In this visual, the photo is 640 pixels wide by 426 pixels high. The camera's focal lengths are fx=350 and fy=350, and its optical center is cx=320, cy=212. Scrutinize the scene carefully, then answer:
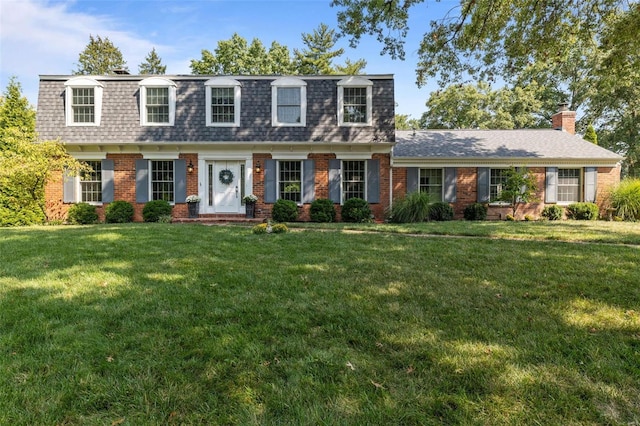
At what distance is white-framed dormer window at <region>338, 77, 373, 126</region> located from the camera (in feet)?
42.8

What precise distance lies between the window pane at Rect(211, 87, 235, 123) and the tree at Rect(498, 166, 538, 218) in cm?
1087

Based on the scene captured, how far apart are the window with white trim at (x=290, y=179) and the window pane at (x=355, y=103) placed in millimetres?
2583

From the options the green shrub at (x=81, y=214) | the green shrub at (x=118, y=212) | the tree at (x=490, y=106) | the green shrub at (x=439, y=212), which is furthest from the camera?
the tree at (x=490, y=106)

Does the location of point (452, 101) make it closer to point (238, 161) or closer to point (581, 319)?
point (238, 161)

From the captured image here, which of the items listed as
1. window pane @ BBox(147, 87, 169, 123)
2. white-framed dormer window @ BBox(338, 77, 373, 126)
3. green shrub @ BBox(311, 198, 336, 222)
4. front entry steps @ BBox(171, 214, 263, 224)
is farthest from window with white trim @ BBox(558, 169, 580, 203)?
window pane @ BBox(147, 87, 169, 123)

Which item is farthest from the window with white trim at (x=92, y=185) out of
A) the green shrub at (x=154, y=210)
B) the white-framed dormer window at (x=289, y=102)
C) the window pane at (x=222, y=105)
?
the white-framed dormer window at (x=289, y=102)

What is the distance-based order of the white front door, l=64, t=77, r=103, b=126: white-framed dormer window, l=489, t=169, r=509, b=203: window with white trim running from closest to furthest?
l=64, t=77, r=103, b=126: white-framed dormer window < the white front door < l=489, t=169, r=509, b=203: window with white trim

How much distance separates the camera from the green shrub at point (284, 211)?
41.0 ft

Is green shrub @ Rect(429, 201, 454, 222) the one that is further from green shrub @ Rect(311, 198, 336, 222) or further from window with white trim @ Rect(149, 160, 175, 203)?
window with white trim @ Rect(149, 160, 175, 203)

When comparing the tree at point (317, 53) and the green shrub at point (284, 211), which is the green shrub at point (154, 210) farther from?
the tree at point (317, 53)

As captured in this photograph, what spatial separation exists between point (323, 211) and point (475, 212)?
5997 millimetres

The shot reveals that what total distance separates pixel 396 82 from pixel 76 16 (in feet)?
33.6

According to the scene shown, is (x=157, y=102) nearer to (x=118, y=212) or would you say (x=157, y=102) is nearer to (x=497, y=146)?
(x=118, y=212)

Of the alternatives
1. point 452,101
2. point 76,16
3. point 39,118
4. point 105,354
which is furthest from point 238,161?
point 452,101
